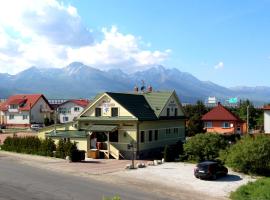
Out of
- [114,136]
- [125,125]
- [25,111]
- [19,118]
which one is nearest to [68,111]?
[25,111]

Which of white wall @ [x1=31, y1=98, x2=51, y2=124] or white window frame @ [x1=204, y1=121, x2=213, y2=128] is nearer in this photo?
white window frame @ [x1=204, y1=121, x2=213, y2=128]

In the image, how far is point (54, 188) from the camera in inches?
1220

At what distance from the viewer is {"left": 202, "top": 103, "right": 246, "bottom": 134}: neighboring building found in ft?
273

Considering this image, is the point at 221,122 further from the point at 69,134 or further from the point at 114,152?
the point at 69,134

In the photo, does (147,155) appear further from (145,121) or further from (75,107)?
(75,107)

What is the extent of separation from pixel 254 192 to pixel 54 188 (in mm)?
13056

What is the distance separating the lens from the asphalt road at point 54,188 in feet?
93.0

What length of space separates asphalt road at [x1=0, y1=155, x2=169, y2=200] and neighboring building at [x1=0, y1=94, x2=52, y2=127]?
74.8m

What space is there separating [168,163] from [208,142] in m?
4.59

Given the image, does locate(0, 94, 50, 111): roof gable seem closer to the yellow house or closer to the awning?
the yellow house

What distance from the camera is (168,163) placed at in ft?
153

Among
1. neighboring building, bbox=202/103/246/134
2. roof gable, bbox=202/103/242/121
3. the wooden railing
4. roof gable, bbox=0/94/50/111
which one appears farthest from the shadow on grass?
roof gable, bbox=0/94/50/111

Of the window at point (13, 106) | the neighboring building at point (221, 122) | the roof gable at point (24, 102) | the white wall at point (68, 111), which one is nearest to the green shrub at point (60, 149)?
the neighboring building at point (221, 122)

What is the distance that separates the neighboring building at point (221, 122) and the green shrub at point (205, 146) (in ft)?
120
